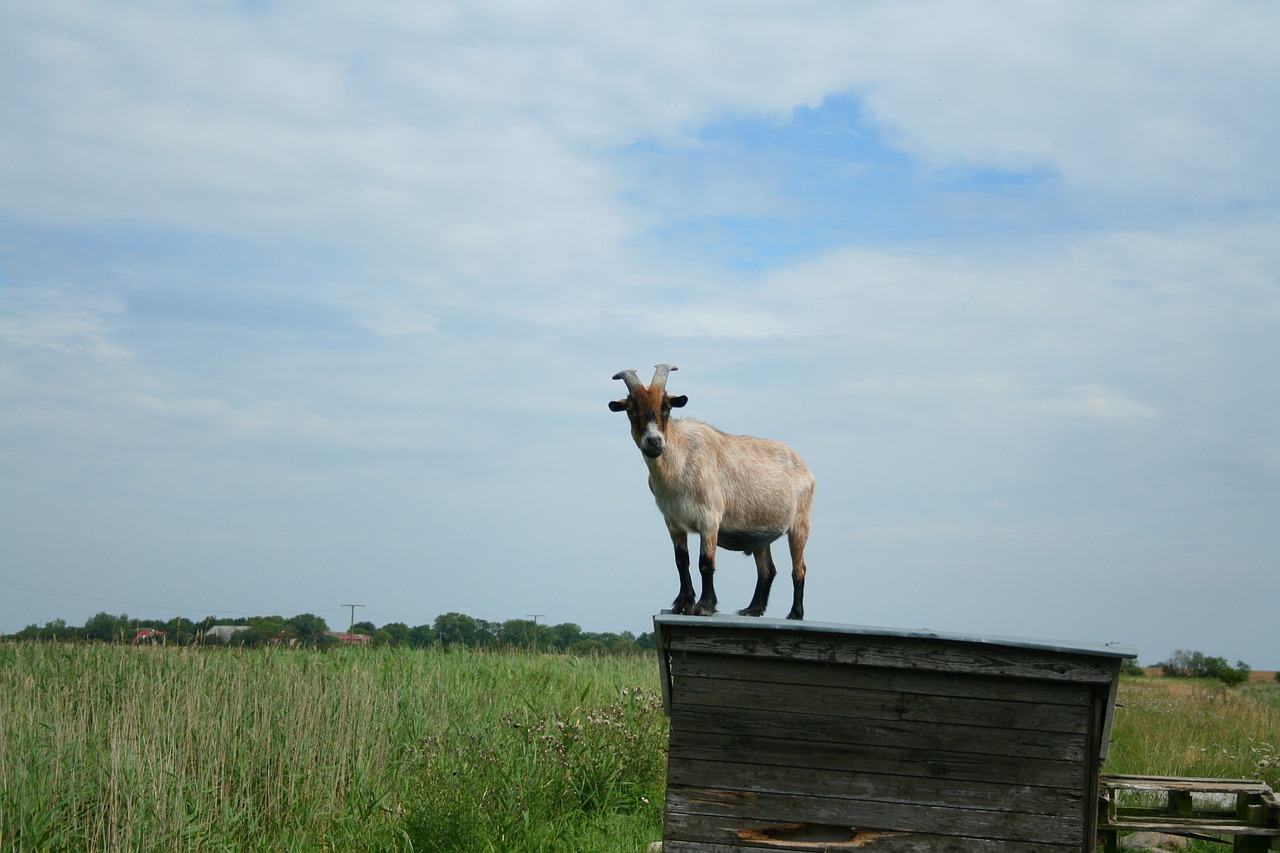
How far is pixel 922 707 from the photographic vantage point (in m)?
5.30

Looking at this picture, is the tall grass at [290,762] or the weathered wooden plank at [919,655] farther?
the tall grass at [290,762]

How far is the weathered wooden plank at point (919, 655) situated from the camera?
5199 millimetres

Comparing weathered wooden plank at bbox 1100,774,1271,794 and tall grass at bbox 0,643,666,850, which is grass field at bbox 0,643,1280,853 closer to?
tall grass at bbox 0,643,666,850

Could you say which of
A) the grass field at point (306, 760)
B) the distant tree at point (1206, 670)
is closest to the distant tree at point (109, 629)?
the grass field at point (306, 760)

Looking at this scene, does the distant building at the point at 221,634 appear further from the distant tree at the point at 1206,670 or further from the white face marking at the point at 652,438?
the distant tree at the point at 1206,670

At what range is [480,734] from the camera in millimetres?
9812

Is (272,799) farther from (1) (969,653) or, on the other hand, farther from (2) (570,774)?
(1) (969,653)

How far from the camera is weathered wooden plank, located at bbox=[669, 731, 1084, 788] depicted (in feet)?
17.2

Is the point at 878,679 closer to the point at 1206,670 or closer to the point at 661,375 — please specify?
the point at 661,375

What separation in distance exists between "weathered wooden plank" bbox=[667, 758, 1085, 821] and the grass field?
3.08m

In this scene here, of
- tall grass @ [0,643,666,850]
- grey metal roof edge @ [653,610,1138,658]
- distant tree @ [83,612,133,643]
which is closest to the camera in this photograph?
grey metal roof edge @ [653,610,1138,658]

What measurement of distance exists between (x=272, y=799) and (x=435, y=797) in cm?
157

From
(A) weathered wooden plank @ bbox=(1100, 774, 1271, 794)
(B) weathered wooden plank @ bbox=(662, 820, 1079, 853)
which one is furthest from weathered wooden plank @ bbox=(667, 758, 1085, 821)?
(A) weathered wooden plank @ bbox=(1100, 774, 1271, 794)

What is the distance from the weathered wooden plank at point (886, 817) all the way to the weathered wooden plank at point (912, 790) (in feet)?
0.08
